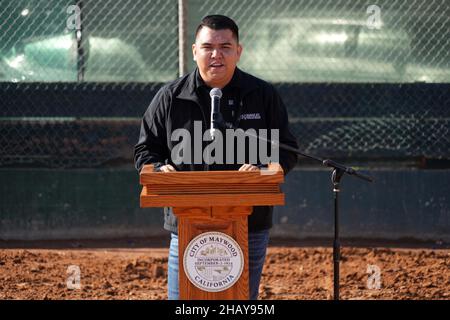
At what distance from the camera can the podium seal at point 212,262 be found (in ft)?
12.1

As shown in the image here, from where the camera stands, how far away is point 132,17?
844cm

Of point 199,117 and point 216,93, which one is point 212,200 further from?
point 199,117

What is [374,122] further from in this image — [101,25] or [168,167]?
[168,167]

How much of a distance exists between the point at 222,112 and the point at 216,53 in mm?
331

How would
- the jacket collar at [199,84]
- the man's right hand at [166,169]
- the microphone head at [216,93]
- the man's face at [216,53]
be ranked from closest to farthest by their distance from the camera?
the man's right hand at [166,169]
the microphone head at [216,93]
the man's face at [216,53]
the jacket collar at [199,84]

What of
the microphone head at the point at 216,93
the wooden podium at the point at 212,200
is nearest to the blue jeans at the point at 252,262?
the wooden podium at the point at 212,200

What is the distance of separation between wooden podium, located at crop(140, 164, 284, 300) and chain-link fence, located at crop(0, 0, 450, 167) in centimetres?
487

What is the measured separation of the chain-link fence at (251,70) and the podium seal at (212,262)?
4.90 meters


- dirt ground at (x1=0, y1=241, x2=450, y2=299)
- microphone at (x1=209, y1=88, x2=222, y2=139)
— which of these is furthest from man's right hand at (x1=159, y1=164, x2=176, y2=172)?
dirt ground at (x1=0, y1=241, x2=450, y2=299)

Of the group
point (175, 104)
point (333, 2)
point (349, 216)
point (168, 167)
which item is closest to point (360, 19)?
point (333, 2)

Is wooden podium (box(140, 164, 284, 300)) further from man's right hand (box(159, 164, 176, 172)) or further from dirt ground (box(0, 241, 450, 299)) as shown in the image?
dirt ground (box(0, 241, 450, 299))

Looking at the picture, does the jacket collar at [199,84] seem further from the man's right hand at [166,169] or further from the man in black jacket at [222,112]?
the man's right hand at [166,169]

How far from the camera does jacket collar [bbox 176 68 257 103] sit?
4309 millimetres

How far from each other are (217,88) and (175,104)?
0.34 metres
